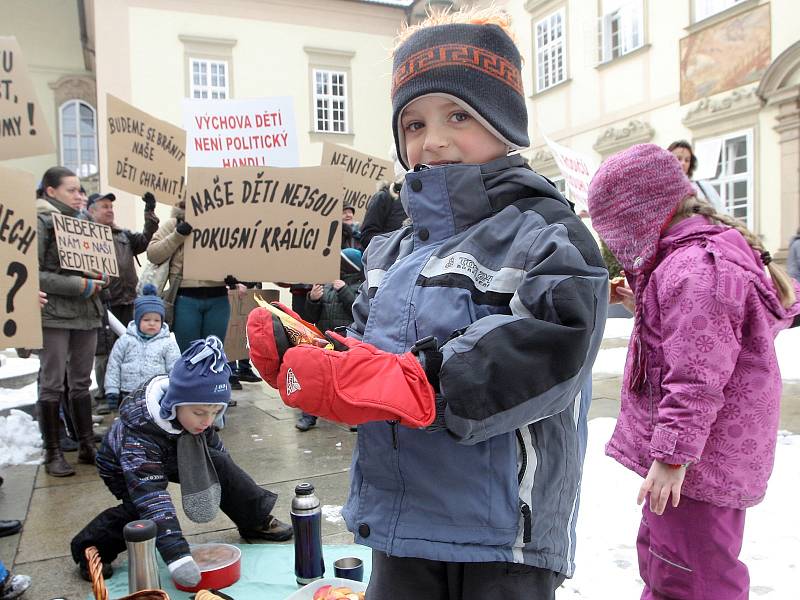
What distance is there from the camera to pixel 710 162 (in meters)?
11.9

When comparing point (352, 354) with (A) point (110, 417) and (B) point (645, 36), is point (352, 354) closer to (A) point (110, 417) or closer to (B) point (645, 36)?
(A) point (110, 417)

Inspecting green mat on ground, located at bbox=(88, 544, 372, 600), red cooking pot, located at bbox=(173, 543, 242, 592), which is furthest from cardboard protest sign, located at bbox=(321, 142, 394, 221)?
red cooking pot, located at bbox=(173, 543, 242, 592)

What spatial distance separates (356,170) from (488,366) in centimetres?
584

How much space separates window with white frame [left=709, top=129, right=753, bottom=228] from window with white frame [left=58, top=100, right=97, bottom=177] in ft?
61.6

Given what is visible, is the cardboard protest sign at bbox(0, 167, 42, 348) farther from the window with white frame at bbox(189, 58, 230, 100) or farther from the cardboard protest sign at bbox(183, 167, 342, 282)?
the window with white frame at bbox(189, 58, 230, 100)

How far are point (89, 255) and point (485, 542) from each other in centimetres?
385

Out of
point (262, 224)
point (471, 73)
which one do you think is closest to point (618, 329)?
point (262, 224)

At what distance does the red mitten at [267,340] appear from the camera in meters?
1.23

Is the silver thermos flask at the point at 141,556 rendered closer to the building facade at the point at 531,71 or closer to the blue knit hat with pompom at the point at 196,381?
the blue knit hat with pompom at the point at 196,381

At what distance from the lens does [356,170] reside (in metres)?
6.80

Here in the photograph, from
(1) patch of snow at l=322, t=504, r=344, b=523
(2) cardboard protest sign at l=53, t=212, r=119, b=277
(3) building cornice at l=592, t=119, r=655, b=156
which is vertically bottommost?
(1) patch of snow at l=322, t=504, r=344, b=523

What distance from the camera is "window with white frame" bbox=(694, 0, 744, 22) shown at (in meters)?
12.2

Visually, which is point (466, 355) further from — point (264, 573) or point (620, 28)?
point (620, 28)

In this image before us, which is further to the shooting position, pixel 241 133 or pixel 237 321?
pixel 241 133
